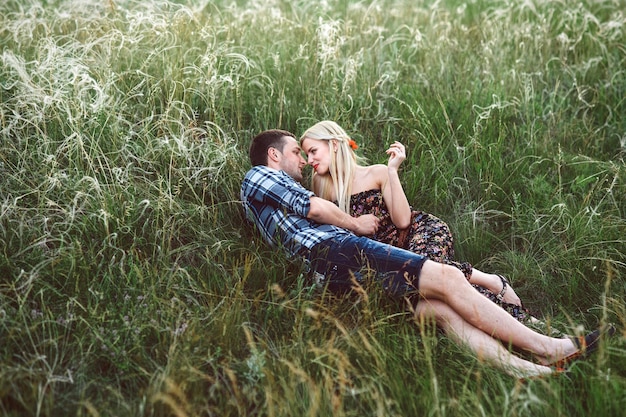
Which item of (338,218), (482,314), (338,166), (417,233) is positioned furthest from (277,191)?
(482,314)

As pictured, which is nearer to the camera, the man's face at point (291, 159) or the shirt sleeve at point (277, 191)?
the shirt sleeve at point (277, 191)

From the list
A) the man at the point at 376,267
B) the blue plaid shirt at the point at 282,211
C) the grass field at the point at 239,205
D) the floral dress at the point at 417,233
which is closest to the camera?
the grass field at the point at 239,205

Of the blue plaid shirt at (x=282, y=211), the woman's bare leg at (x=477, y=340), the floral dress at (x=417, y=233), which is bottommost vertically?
the woman's bare leg at (x=477, y=340)

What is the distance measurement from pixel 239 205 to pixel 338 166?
A: 0.77 metres

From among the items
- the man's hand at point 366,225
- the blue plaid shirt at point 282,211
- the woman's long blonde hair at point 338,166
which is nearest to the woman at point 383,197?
the woman's long blonde hair at point 338,166

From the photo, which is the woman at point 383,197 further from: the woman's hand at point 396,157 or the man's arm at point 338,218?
the man's arm at point 338,218

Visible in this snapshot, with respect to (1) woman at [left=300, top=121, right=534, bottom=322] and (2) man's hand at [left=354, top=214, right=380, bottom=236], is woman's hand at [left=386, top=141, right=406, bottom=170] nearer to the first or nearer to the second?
(1) woman at [left=300, top=121, right=534, bottom=322]

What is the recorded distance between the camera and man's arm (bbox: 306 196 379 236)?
3.94m

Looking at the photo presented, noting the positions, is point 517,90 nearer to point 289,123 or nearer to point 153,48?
point 289,123

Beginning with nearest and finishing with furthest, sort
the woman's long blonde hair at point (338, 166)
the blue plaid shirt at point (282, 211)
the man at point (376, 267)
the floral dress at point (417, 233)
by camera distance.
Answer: the man at point (376, 267) < the blue plaid shirt at point (282, 211) < the floral dress at point (417, 233) < the woman's long blonde hair at point (338, 166)

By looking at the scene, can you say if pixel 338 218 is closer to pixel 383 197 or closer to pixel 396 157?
pixel 383 197

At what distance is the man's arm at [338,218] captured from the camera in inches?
155

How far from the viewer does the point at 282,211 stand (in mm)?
4062

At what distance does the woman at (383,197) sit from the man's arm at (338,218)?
0.52ft
